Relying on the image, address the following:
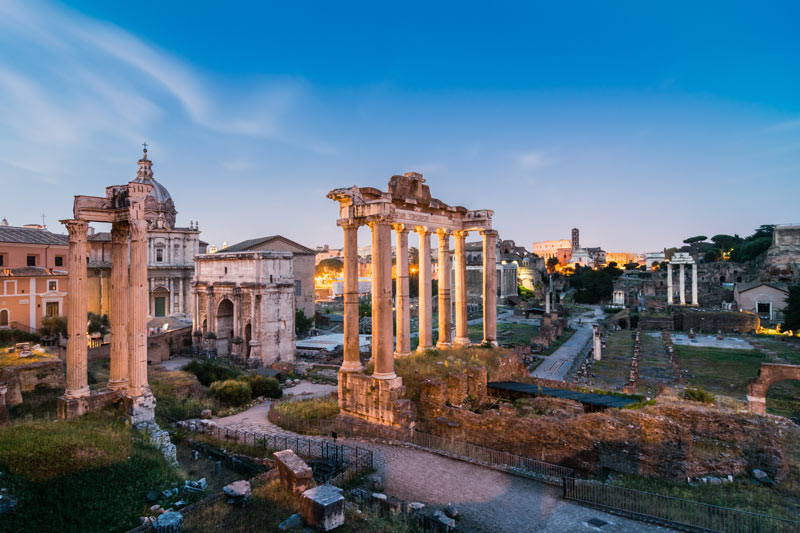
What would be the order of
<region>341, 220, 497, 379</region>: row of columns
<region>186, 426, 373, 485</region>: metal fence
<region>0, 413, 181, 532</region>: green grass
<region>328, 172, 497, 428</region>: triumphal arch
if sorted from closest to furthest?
<region>0, 413, 181, 532</region>: green grass, <region>186, 426, 373, 485</region>: metal fence, <region>328, 172, 497, 428</region>: triumphal arch, <region>341, 220, 497, 379</region>: row of columns

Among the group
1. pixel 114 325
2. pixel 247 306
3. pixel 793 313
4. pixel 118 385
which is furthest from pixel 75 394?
pixel 793 313

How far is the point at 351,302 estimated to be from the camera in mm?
14641

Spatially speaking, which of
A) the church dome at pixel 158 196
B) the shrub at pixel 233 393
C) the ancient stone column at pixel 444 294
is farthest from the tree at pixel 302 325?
the ancient stone column at pixel 444 294

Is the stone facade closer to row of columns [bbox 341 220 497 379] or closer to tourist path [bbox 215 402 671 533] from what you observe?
row of columns [bbox 341 220 497 379]

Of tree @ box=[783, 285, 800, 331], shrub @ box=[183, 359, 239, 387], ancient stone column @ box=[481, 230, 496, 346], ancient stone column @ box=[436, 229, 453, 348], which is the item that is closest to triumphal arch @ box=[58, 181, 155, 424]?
ancient stone column @ box=[436, 229, 453, 348]

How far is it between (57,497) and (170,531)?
7.55 feet

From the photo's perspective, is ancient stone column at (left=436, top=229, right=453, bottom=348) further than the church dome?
No

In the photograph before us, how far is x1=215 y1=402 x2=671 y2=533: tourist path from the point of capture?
845 centimetres

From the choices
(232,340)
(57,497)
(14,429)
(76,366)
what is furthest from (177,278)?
(57,497)

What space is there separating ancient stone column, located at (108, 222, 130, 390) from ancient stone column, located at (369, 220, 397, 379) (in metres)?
7.86

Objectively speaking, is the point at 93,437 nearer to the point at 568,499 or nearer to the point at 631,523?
the point at 568,499

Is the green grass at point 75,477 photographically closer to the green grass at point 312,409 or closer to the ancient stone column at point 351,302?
the green grass at point 312,409

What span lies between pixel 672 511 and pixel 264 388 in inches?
743

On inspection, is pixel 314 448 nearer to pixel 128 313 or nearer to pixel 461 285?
pixel 128 313
